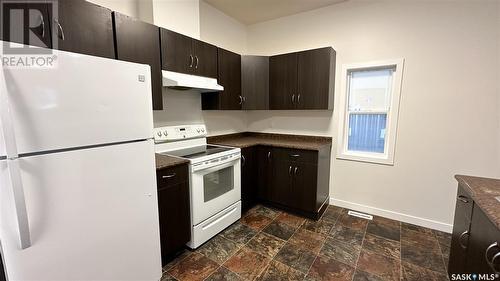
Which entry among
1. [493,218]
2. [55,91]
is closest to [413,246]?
[493,218]

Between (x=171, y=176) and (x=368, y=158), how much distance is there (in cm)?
247

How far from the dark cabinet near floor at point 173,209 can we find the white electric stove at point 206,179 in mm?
68

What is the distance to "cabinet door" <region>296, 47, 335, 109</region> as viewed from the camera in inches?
107

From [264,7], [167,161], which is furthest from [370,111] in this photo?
[167,161]

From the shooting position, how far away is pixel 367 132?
→ 9.56 feet

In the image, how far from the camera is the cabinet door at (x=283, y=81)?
2966 millimetres

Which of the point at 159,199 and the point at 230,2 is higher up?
the point at 230,2

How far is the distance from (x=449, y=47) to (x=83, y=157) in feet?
11.1

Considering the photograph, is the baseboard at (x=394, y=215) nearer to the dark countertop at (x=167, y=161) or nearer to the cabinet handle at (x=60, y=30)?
the dark countertop at (x=167, y=161)

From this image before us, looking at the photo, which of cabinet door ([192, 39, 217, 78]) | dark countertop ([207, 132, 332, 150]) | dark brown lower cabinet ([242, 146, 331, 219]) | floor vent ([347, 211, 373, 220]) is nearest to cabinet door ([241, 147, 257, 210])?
dark brown lower cabinet ([242, 146, 331, 219])

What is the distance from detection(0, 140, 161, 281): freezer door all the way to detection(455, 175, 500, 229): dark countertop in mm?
1968

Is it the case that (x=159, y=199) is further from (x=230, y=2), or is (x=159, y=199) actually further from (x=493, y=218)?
(x=230, y=2)

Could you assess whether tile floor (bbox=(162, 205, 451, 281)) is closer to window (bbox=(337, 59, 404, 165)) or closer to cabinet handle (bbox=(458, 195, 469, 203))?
cabinet handle (bbox=(458, 195, 469, 203))

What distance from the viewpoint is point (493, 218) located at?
104 cm
